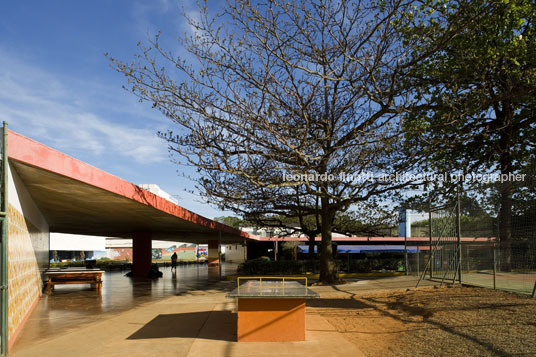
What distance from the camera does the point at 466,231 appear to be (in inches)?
484

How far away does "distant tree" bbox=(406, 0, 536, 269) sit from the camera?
36.0 feet

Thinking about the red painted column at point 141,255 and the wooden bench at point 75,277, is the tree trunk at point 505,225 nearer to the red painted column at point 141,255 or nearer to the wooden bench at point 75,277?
the wooden bench at point 75,277

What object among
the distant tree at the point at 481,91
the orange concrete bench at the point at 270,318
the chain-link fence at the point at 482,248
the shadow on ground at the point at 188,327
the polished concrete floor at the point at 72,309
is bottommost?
the polished concrete floor at the point at 72,309

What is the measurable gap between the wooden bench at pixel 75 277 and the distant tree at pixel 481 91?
1336cm

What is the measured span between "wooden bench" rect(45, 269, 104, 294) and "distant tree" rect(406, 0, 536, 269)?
13.4 meters

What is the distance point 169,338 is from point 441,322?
5.22 m

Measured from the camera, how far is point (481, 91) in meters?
11.9

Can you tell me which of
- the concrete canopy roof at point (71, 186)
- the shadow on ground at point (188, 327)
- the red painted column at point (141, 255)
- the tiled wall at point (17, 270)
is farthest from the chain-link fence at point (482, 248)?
the red painted column at point (141, 255)

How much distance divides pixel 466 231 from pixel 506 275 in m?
2.14

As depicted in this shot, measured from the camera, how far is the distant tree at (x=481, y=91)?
1098cm

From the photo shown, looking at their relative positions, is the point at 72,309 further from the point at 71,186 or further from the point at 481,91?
the point at 481,91

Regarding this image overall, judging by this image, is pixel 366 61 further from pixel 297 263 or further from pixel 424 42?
pixel 297 263

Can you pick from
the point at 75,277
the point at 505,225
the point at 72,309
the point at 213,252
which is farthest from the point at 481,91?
the point at 213,252

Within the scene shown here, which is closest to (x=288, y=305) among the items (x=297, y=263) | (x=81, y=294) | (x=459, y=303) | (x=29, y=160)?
(x=459, y=303)
